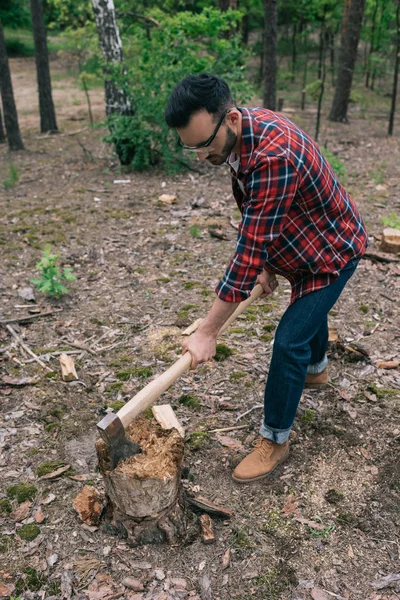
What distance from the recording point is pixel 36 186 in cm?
821

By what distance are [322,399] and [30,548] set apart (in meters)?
2.08

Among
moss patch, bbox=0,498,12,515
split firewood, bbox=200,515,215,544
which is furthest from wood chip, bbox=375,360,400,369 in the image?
moss patch, bbox=0,498,12,515

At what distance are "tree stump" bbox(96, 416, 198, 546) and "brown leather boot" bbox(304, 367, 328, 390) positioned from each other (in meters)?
1.34

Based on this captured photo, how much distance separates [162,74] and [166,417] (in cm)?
618

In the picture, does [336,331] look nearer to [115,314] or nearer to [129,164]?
[115,314]

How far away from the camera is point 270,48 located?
34.3 ft

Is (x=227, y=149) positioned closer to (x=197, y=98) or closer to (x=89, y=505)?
(x=197, y=98)

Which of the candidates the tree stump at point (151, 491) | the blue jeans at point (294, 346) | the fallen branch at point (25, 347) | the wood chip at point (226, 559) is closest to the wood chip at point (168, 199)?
the fallen branch at point (25, 347)

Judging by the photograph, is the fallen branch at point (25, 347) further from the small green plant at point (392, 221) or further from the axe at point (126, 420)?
the small green plant at point (392, 221)

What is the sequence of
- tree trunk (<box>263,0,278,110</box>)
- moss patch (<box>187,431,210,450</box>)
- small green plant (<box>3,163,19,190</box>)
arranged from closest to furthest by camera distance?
moss patch (<box>187,431,210,450</box>) → small green plant (<box>3,163,19,190</box>) → tree trunk (<box>263,0,278,110</box>)

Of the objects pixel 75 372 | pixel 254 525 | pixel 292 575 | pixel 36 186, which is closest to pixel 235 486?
pixel 254 525

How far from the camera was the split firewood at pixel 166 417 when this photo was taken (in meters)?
3.24

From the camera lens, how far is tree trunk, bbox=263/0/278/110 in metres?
10.2

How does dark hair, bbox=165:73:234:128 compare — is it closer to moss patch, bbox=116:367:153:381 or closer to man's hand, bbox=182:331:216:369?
man's hand, bbox=182:331:216:369
